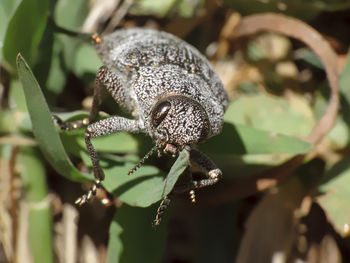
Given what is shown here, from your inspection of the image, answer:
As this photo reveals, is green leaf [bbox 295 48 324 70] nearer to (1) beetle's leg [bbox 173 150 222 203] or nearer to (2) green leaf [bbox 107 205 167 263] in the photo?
(1) beetle's leg [bbox 173 150 222 203]

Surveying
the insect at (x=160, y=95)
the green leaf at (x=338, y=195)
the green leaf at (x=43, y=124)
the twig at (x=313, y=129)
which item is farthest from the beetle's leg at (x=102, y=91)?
the green leaf at (x=338, y=195)

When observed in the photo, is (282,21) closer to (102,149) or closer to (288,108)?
(288,108)

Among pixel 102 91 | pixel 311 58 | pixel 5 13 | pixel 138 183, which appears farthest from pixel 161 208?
pixel 311 58

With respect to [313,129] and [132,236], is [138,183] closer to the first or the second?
[132,236]

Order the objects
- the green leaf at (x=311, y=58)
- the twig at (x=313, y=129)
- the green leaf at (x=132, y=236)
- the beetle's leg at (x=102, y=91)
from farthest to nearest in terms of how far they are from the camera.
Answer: the green leaf at (x=311, y=58), the twig at (x=313, y=129), the beetle's leg at (x=102, y=91), the green leaf at (x=132, y=236)

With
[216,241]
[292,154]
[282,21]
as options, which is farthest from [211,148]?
[282,21]

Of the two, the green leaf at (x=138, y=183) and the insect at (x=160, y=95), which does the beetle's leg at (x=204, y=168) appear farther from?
the green leaf at (x=138, y=183)

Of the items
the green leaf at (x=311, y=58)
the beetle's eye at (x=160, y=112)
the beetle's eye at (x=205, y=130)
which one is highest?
the beetle's eye at (x=160, y=112)

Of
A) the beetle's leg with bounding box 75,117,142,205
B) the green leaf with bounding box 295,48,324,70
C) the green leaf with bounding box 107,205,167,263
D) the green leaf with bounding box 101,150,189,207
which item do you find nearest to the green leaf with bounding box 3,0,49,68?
the beetle's leg with bounding box 75,117,142,205
